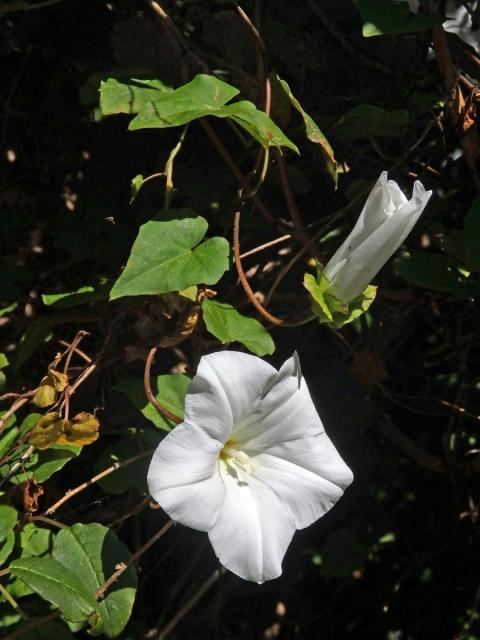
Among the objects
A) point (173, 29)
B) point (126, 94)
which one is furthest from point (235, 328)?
point (173, 29)

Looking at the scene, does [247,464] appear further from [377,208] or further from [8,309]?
[8,309]

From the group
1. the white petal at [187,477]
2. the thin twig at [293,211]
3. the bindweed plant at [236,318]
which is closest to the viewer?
the white petal at [187,477]

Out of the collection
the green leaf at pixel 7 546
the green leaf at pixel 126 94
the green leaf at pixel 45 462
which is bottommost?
the green leaf at pixel 7 546

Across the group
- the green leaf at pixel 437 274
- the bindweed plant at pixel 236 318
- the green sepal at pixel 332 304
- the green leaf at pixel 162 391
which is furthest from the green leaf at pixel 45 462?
the green leaf at pixel 437 274

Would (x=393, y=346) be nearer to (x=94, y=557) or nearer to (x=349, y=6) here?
(x=349, y=6)

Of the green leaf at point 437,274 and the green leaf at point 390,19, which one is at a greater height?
the green leaf at point 390,19

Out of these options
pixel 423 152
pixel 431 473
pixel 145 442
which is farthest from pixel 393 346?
pixel 145 442

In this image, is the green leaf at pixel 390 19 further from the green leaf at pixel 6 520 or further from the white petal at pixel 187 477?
the green leaf at pixel 6 520
